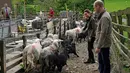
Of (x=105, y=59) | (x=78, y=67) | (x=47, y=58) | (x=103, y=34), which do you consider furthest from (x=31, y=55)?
(x=103, y=34)

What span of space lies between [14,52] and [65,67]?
5.13ft

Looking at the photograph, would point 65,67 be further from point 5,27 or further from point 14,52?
point 5,27

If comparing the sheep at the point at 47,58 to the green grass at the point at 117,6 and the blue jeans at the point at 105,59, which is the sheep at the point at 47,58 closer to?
the blue jeans at the point at 105,59

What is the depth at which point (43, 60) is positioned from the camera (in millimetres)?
7980

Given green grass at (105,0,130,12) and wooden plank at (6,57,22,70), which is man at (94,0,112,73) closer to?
wooden plank at (6,57,22,70)

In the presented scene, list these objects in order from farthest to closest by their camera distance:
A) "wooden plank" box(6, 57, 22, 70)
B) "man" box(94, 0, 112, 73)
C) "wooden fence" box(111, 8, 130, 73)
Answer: "wooden plank" box(6, 57, 22, 70), "man" box(94, 0, 112, 73), "wooden fence" box(111, 8, 130, 73)

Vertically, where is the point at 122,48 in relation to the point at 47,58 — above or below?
above

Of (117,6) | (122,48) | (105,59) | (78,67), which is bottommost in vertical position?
(78,67)

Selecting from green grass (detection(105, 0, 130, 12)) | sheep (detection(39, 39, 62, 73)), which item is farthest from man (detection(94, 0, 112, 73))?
green grass (detection(105, 0, 130, 12))

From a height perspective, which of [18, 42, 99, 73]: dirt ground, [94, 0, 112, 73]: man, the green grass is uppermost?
the green grass

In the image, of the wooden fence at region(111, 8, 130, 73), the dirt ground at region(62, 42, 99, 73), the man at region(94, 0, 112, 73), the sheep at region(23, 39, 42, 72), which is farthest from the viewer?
the dirt ground at region(62, 42, 99, 73)

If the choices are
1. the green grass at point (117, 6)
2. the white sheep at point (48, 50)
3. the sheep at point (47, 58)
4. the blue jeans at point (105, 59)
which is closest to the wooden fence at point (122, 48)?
the blue jeans at point (105, 59)

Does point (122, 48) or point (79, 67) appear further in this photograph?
point (79, 67)

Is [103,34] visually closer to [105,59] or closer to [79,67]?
[105,59]
